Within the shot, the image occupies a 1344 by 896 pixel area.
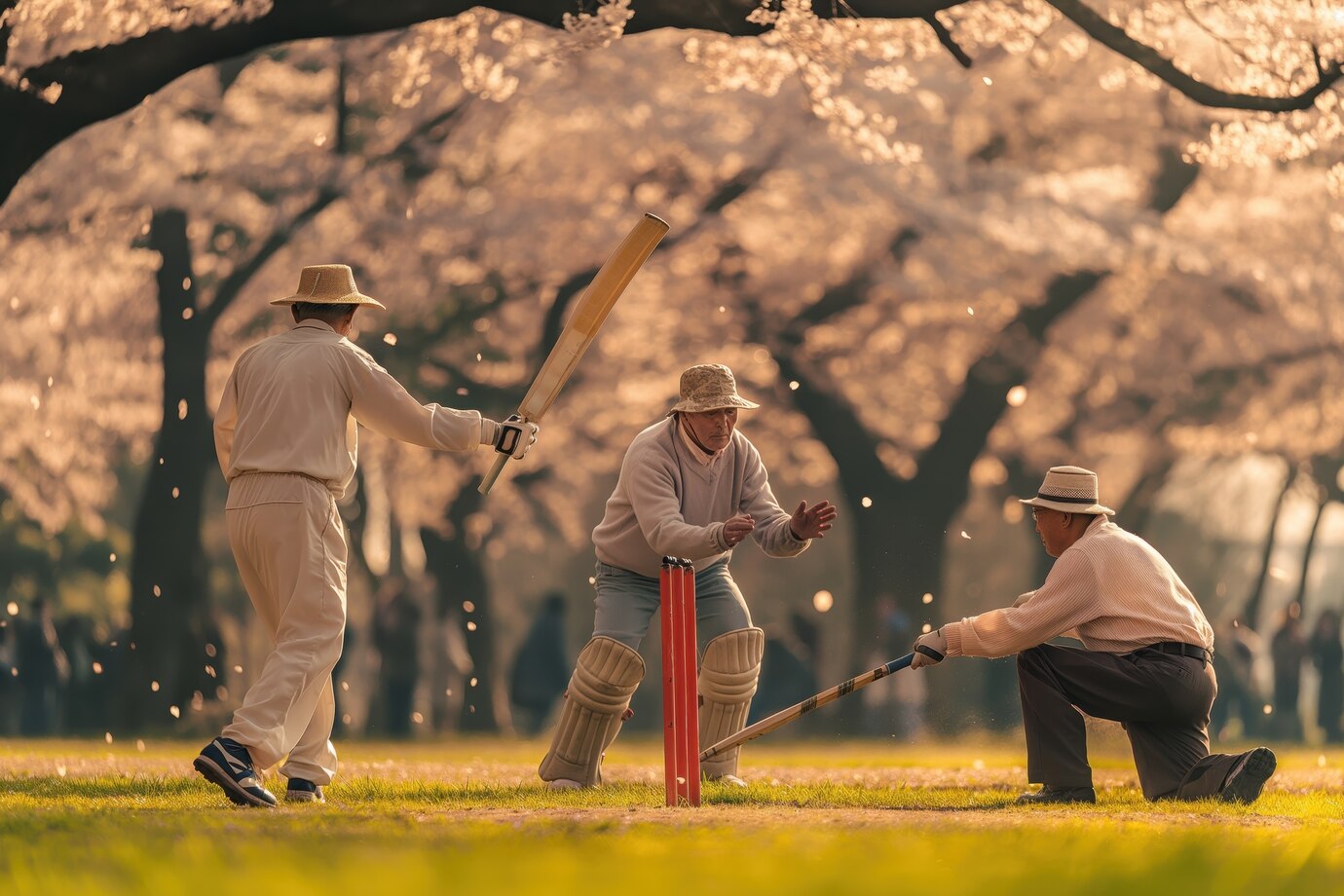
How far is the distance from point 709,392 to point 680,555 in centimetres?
70

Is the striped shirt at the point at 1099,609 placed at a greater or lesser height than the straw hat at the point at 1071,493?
lesser

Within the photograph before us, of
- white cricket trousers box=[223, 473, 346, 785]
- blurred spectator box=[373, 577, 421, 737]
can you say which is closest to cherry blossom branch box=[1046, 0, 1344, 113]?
white cricket trousers box=[223, 473, 346, 785]

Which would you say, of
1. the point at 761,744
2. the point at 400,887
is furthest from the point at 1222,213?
the point at 400,887

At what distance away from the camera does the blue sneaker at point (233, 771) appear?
21.8 ft

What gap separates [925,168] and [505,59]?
4.24 meters

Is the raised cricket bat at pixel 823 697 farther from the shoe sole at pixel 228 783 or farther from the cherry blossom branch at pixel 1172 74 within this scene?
the cherry blossom branch at pixel 1172 74

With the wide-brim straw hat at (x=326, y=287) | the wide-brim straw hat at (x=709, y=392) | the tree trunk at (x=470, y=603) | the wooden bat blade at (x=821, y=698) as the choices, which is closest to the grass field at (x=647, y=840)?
the wooden bat blade at (x=821, y=698)

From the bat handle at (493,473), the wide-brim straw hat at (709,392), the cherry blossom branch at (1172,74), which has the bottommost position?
the bat handle at (493,473)

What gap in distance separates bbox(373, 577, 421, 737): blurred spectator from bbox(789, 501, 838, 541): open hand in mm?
13533

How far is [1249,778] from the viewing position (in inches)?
281

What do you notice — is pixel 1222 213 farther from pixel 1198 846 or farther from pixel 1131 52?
pixel 1198 846

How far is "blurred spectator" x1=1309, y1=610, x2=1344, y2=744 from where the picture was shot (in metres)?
21.8

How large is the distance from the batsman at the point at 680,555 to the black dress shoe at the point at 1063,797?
1.26 m

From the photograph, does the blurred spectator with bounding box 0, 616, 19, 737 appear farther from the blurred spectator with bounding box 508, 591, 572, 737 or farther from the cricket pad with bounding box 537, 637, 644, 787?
the cricket pad with bounding box 537, 637, 644, 787
